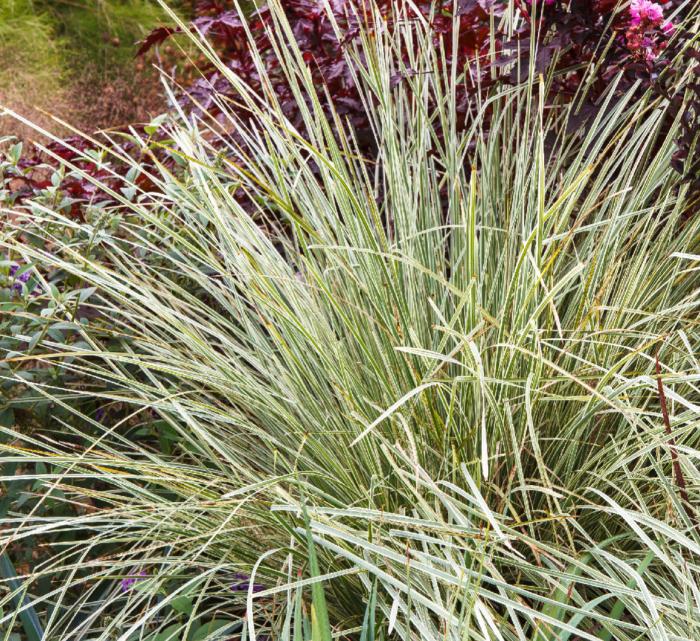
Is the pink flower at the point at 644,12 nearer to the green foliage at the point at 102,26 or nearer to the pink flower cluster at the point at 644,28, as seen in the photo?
the pink flower cluster at the point at 644,28

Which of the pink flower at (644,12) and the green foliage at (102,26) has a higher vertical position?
the pink flower at (644,12)

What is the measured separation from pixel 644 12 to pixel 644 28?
33 millimetres

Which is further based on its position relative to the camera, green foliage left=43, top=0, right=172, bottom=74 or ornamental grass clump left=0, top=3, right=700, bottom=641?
green foliage left=43, top=0, right=172, bottom=74

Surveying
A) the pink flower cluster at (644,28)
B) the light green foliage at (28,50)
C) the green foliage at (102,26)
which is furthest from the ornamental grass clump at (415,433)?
the green foliage at (102,26)

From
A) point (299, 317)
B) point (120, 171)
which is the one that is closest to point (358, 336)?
point (299, 317)

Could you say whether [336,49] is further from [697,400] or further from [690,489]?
[690,489]

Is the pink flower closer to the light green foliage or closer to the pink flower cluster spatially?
the pink flower cluster

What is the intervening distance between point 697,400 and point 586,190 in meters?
0.63

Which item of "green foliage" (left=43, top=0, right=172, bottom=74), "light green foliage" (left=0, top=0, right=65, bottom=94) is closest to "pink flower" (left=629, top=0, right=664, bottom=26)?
"light green foliage" (left=0, top=0, right=65, bottom=94)

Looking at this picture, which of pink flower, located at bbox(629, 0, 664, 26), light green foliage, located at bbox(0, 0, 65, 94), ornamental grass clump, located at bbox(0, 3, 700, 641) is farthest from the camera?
light green foliage, located at bbox(0, 0, 65, 94)

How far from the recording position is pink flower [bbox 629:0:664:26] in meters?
1.66

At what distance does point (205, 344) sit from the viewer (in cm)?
166

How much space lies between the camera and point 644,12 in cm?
167

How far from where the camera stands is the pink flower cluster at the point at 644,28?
5.46ft
